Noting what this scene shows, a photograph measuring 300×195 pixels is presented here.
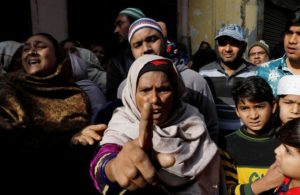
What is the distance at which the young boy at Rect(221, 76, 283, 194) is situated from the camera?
1.76 metres

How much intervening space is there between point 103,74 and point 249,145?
1.76 m

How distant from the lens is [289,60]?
8.08 feet

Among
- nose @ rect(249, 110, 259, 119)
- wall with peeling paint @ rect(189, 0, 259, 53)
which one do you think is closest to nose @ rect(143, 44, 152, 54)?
nose @ rect(249, 110, 259, 119)

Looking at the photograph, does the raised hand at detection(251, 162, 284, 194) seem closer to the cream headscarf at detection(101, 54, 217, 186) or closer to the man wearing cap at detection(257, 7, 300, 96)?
the cream headscarf at detection(101, 54, 217, 186)

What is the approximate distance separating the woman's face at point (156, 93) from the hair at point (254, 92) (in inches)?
28.5

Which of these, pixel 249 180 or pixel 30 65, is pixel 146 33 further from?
pixel 249 180

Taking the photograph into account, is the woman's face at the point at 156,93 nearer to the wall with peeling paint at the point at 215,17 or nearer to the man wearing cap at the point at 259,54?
the man wearing cap at the point at 259,54

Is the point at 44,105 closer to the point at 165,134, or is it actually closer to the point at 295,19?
the point at 165,134

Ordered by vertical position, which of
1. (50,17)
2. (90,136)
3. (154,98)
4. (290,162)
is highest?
(50,17)

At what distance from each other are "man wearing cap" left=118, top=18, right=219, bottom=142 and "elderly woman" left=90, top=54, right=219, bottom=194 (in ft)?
1.03

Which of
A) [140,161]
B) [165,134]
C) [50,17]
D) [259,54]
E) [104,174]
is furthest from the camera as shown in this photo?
[259,54]

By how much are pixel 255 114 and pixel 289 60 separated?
69cm

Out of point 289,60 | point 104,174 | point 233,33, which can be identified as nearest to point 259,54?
point 233,33

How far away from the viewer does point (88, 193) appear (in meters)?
1.91
